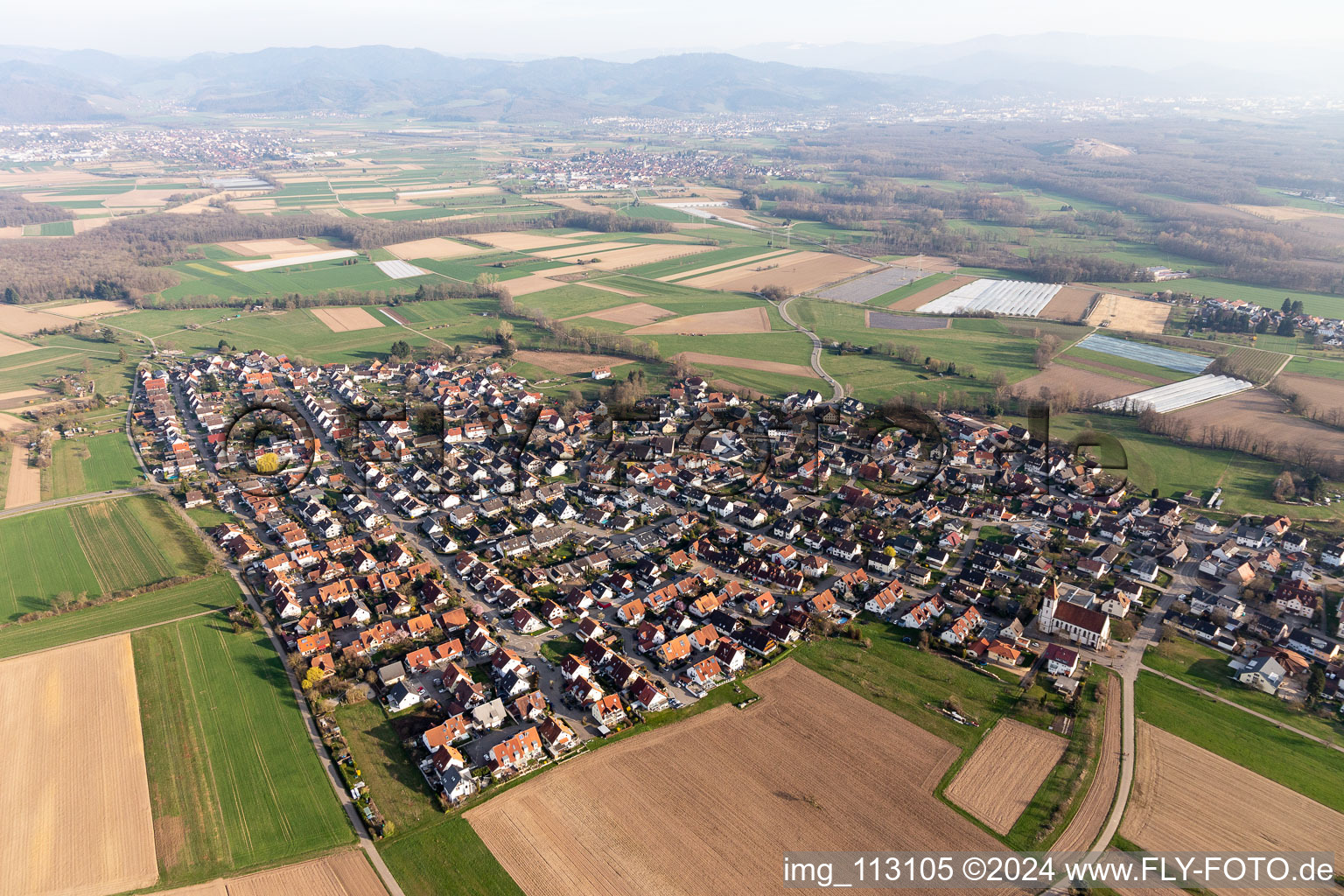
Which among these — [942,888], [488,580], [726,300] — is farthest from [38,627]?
[726,300]

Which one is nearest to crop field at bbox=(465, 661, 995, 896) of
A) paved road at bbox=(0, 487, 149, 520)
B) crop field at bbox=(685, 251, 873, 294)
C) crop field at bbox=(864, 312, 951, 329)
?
paved road at bbox=(0, 487, 149, 520)

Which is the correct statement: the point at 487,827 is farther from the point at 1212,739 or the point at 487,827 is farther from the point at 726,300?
the point at 726,300

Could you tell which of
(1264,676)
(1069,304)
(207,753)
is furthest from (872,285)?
(207,753)

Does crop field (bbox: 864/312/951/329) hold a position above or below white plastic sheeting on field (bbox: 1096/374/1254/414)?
above

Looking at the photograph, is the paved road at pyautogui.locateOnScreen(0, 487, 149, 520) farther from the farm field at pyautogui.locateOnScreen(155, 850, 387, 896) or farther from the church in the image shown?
the church

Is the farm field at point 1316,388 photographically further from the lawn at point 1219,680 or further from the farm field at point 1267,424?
the lawn at point 1219,680

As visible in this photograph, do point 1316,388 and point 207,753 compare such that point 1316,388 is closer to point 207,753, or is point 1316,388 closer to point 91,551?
point 207,753

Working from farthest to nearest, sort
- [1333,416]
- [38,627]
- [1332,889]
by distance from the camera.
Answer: [1333,416]
[38,627]
[1332,889]
